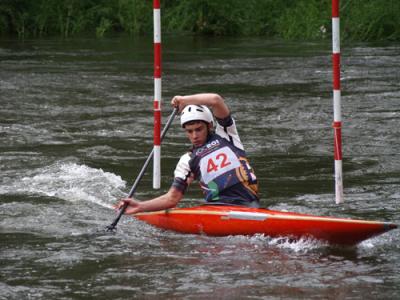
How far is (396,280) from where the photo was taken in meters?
6.03

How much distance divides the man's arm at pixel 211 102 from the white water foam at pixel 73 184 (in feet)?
4.97

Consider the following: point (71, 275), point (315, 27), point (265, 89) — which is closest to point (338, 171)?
point (71, 275)

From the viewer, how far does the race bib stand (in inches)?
Answer: 296

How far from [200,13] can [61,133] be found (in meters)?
14.4

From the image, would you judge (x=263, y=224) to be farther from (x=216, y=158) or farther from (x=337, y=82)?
(x=337, y=82)

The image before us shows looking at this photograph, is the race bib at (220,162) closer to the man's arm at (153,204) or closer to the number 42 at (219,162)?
the number 42 at (219,162)

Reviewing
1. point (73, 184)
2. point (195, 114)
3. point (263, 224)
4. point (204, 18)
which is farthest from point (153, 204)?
point (204, 18)

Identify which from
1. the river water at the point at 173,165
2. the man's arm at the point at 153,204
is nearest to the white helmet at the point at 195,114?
the man's arm at the point at 153,204

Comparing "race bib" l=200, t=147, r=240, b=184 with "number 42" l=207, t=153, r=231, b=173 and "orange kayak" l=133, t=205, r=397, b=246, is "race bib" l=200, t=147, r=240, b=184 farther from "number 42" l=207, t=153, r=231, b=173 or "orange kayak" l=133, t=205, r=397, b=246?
"orange kayak" l=133, t=205, r=397, b=246

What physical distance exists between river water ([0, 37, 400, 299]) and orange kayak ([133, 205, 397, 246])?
0.08 metres

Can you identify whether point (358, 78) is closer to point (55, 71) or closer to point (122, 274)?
point (55, 71)

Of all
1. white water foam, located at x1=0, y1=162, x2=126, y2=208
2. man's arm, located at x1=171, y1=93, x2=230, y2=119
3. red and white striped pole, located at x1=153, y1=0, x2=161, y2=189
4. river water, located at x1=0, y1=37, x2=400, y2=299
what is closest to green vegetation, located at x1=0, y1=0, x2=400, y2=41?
river water, located at x1=0, y1=37, x2=400, y2=299

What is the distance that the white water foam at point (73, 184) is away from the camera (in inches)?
360

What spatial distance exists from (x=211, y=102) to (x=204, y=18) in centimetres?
1883
